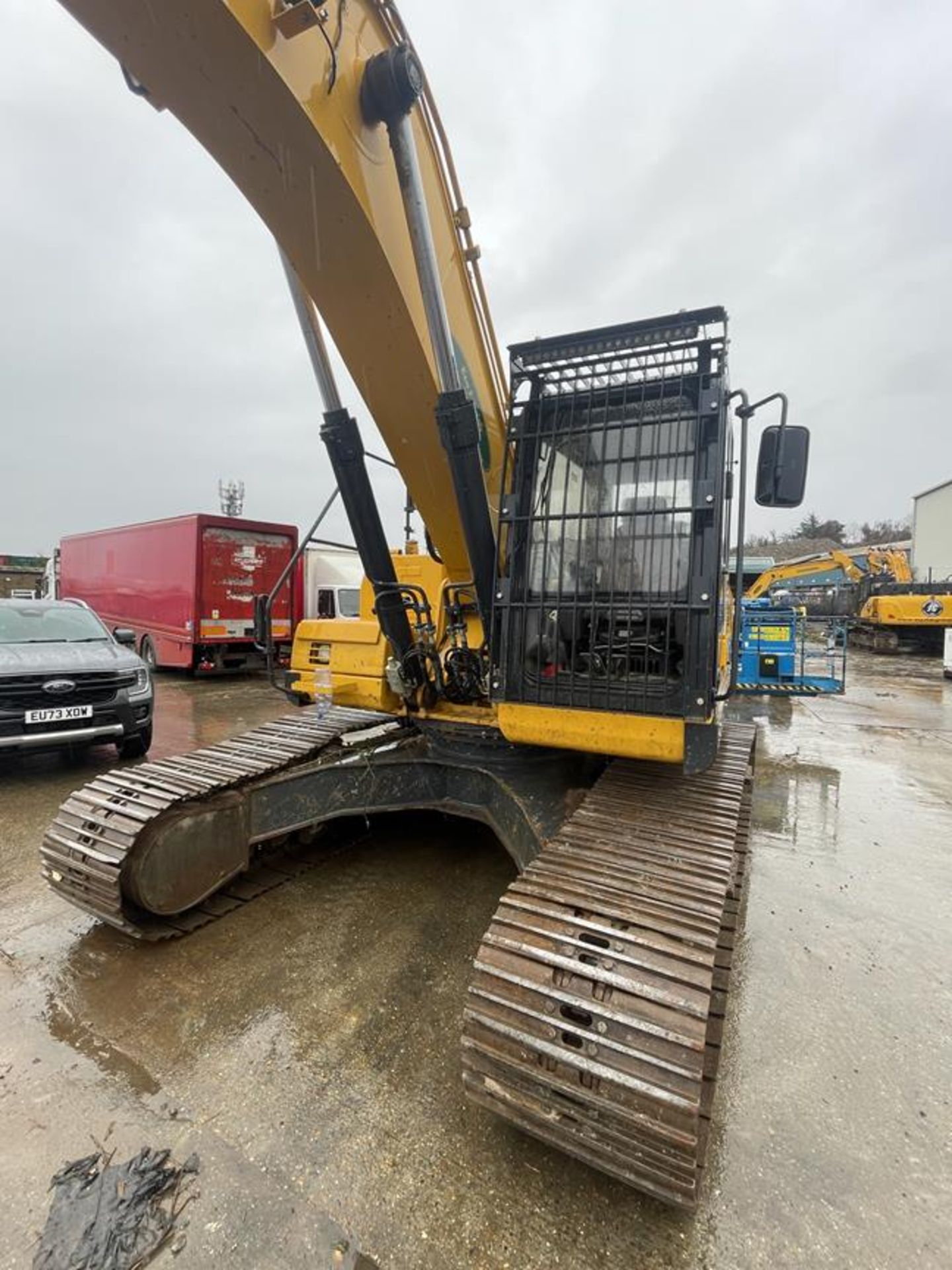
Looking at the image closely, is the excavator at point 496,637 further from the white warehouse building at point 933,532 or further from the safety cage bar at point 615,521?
the white warehouse building at point 933,532

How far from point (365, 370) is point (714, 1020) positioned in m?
2.81

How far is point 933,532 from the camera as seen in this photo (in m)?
39.4

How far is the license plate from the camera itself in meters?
5.21

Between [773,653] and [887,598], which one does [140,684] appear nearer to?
[773,653]

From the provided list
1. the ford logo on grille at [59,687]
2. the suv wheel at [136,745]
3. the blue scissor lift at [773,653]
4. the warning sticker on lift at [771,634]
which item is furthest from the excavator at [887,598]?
the ford logo on grille at [59,687]

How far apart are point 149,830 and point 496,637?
1.86 meters

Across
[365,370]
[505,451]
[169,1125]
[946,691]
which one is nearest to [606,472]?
[505,451]

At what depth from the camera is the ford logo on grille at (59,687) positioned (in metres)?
5.33

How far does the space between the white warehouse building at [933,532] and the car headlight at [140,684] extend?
42.5 m

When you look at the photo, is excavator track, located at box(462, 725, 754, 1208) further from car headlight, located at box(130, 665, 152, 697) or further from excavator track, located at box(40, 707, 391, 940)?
car headlight, located at box(130, 665, 152, 697)

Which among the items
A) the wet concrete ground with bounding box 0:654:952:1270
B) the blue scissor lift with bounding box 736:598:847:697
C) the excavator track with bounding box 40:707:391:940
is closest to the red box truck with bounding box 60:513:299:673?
the excavator track with bounding box 40:707:391:940

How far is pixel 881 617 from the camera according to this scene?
1886 centimetres

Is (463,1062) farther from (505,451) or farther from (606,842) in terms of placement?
(505,451)

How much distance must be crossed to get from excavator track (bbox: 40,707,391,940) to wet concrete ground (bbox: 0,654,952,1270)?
16 centimetres
